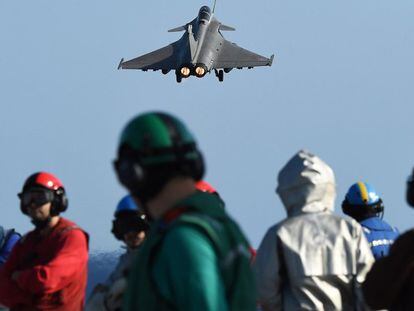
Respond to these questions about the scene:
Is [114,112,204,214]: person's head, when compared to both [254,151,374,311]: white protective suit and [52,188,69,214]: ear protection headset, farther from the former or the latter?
[52,188,69,214]: ear protection headset

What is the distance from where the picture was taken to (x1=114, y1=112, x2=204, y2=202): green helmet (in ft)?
13.2

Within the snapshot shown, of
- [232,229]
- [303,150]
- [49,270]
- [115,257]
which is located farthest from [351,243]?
[115,257]

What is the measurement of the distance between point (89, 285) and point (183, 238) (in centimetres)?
1590

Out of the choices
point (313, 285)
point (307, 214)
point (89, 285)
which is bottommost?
point (89, 285)

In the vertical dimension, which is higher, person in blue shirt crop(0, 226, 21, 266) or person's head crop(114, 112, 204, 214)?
person's head crop(114, 112, 204, 214)

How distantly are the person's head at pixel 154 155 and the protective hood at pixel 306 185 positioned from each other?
9.80 ft

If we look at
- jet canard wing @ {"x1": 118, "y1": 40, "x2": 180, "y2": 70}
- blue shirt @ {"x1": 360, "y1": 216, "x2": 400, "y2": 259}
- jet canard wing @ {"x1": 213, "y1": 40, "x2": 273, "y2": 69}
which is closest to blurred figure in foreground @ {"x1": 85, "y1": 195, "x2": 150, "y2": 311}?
blue shirt @ {"x1": 360, "y1": 216, "x2": 400, "y2": 259}

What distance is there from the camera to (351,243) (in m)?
6.96

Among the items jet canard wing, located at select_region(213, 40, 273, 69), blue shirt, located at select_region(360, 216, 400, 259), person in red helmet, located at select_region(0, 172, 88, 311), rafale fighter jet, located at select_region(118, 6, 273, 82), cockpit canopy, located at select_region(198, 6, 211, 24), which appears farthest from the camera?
cockpit canopy, located at select_region(198, 6, 211, 24)

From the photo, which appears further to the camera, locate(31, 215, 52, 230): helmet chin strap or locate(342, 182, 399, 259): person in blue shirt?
locate(342, 182, 399, 259): person in blue shirt

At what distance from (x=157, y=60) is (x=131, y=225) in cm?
5548

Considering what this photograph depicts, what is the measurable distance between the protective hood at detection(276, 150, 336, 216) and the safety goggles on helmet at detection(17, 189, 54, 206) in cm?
163

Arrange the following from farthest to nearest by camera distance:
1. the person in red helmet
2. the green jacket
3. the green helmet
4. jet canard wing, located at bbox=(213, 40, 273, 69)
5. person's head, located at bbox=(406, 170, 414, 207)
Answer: jet canard wing, located at bbox=(213, 40, 273, 69), the person in red helmet, person's head, located at bbox=(406, 170, 414, 207), the green helmet, the green jacket

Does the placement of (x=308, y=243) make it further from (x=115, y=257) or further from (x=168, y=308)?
(x=115, y=257)
